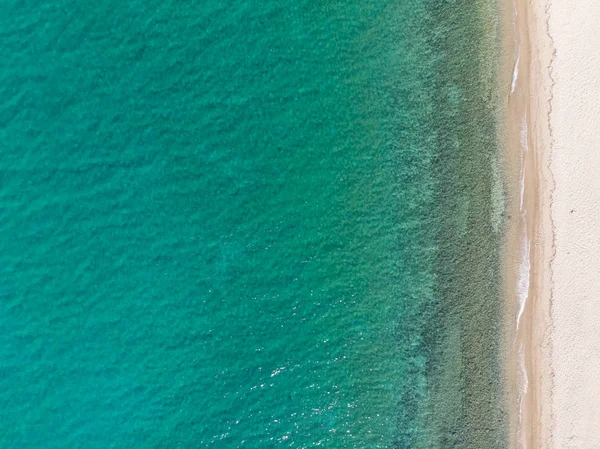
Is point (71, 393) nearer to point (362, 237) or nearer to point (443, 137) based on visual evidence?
point (362, 237)

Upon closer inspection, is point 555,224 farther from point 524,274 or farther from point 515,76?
point 515,76

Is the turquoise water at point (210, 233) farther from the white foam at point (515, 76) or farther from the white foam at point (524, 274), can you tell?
the white foam at point (515, 76)

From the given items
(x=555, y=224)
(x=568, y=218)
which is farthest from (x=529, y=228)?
(x=568, y=218)

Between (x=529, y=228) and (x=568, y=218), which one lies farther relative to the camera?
(x=529, y=228)

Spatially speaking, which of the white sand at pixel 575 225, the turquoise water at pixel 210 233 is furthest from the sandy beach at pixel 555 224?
the turquoise water at pixel 210 233

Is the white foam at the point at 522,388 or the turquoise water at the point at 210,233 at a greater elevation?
the turquoise water at the point at 210,233
